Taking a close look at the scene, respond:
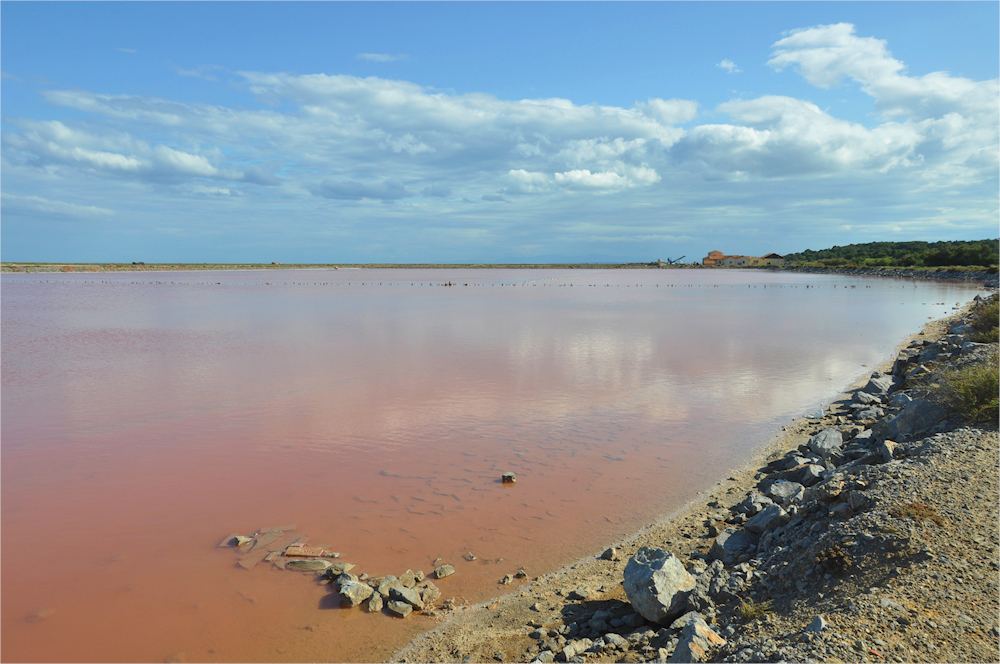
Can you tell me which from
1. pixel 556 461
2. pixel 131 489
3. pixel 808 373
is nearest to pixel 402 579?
pixel 556 461

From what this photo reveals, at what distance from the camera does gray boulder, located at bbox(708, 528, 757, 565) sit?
5723 millimetres

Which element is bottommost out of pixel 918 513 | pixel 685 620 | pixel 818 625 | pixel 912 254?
pixel 685 620

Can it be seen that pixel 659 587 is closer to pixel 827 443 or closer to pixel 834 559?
pixel 834 559

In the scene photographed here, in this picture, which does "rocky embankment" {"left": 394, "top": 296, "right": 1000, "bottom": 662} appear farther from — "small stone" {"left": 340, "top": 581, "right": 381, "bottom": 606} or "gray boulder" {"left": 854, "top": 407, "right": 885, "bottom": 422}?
"gray boulder" {"left": 854, "top": 407, "right": 885, "bottom": 422}

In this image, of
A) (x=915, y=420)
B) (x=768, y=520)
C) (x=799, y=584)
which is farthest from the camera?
(x=915, y=420)

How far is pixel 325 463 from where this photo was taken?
8.88 metres

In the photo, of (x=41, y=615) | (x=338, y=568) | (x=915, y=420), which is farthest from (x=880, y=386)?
(x=41, y=615)

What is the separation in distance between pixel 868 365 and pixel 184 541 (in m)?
18.0

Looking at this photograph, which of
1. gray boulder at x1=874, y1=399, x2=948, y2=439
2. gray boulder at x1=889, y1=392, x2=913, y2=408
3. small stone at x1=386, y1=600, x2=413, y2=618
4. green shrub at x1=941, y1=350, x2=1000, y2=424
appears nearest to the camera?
small stone at x1=386, y1=600, x2=413, y2=618

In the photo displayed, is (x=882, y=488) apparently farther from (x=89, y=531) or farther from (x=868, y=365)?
(x=868, y=365)

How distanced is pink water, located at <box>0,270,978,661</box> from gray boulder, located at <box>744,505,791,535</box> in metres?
1.42

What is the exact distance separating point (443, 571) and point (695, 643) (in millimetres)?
2805

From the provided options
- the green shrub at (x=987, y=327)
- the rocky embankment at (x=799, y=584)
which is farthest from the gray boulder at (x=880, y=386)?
the rocky embankment at (x=799, y=584)

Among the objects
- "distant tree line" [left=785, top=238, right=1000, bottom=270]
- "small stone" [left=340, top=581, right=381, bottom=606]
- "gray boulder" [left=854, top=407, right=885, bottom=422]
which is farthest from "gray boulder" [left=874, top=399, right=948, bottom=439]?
"distant tree line" [left=785, top=238, right=1000, bottom=270]
